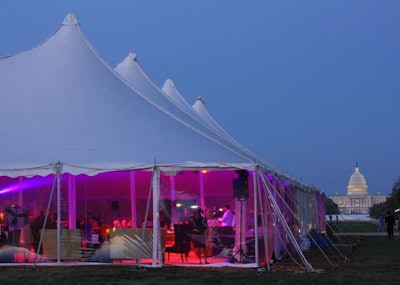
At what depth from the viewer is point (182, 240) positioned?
1330cm

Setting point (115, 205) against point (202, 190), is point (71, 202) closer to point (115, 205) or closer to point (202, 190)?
point (115, 205)

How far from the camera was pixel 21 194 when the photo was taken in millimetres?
13703

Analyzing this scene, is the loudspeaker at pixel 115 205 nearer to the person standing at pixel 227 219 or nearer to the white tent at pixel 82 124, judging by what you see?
the white tent at pixel 82 124

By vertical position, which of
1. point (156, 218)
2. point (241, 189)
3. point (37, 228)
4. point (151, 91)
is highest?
point (151, 91)

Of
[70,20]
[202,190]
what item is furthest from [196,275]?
[70,20]

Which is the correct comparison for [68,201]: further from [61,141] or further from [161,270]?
[161,270]

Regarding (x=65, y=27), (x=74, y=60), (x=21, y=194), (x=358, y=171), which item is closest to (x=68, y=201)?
(x=21, y=194)

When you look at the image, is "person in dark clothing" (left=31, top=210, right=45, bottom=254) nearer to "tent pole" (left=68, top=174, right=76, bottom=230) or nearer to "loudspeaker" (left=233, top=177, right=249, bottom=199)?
"tent pole" (left=68, top=174, right=76, bottom=230)

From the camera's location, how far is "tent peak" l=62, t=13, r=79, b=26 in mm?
15969

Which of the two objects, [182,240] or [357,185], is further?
[357,185]

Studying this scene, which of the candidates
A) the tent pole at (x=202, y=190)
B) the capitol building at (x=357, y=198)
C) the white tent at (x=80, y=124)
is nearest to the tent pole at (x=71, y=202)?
the white tent at (x=80, y=124)

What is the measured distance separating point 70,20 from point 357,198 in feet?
568

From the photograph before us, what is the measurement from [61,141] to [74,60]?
2.48 metres

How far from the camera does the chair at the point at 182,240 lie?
13250mm
